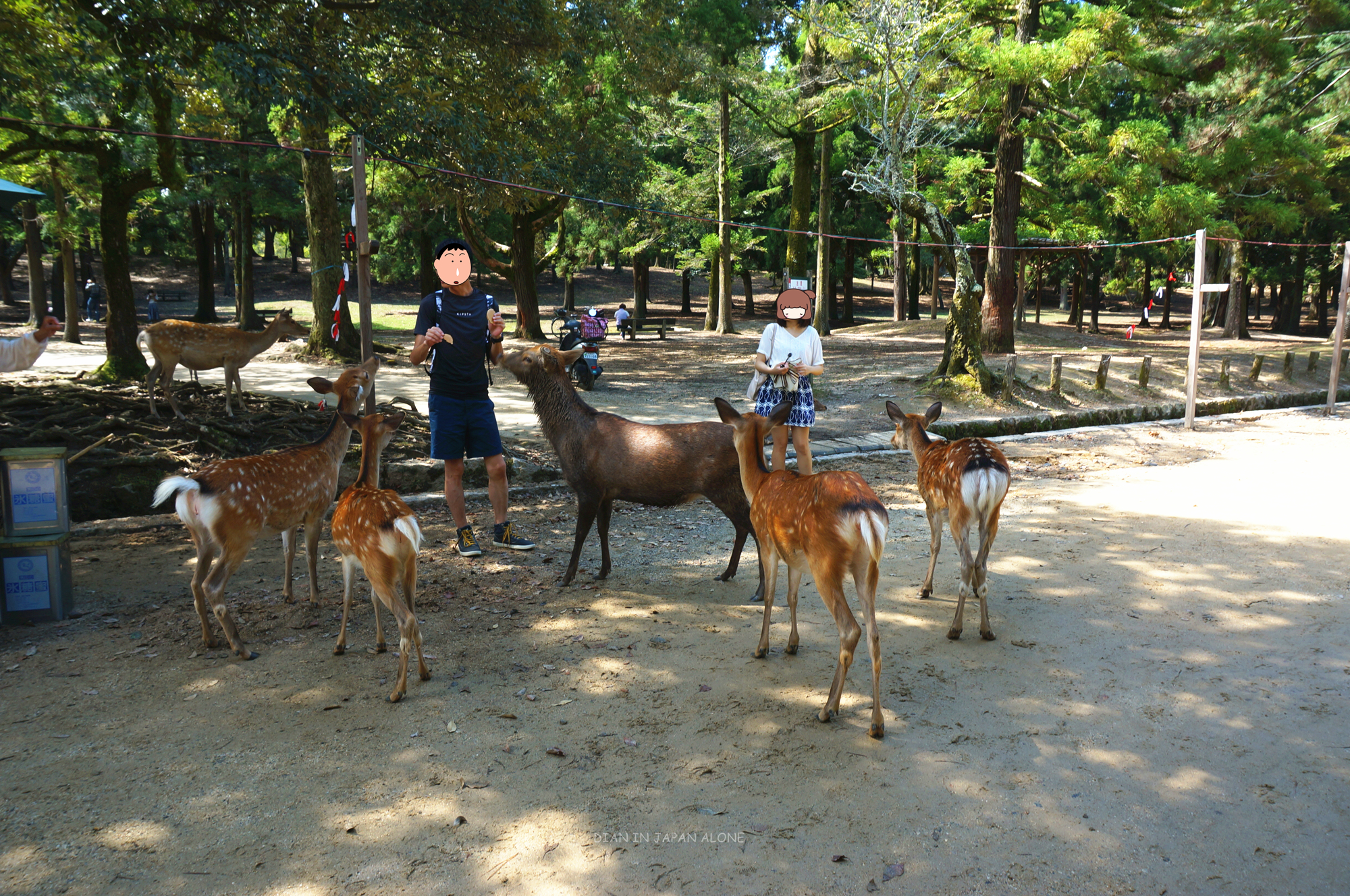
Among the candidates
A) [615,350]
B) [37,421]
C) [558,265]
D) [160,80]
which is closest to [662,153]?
[558,265]

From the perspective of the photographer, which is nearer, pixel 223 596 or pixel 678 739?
pixel 678 739

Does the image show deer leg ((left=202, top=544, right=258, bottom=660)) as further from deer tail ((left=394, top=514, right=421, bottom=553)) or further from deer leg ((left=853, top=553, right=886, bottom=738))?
deer leg ((left=853, top=553, right=886, bottom=738))

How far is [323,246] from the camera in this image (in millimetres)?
15859

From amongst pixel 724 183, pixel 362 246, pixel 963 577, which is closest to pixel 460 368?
pixel 362 246

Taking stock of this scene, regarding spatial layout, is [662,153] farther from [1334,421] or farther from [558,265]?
[1334,421]

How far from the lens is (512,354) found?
19.7 feet

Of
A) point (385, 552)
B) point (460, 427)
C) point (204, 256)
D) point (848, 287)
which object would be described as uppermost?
point (204, 256)

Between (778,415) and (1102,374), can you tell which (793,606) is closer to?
(778,415)

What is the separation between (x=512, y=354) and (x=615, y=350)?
602 inches

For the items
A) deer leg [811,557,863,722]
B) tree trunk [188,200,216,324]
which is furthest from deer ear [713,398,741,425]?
tree trunk [188,200,216,324]

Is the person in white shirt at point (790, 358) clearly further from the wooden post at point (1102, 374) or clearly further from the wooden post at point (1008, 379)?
the wooden post at point (1102, 374)

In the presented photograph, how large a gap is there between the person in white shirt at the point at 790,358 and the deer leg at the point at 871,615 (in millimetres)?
2746

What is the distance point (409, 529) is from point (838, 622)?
2001 millimetres

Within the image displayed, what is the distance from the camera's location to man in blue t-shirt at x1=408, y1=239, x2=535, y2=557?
5.73 metres
